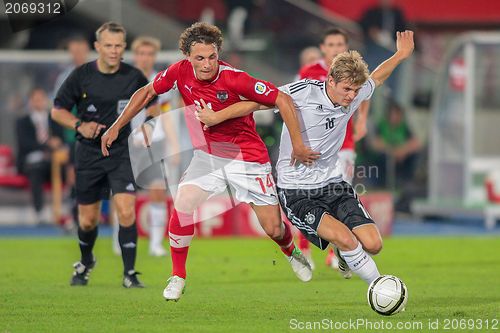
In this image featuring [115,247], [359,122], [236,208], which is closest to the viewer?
[359,122]

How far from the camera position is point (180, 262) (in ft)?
30.0

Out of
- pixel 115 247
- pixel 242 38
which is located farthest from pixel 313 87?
pixel 242 38

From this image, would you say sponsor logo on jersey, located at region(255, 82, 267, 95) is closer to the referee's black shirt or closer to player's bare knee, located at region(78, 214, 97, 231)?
the referee's black shirt

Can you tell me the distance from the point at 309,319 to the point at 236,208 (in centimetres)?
867

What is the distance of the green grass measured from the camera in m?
8.39

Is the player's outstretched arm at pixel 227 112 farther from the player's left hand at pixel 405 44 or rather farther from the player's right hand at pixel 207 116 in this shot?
the player's left hand at pixel 405 44

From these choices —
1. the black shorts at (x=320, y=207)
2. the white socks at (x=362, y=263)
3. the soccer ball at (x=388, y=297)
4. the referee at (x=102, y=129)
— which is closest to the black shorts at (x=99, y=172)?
the referee at (x=102, y=129)

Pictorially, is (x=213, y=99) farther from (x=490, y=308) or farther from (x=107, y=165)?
(x=490, y=308)

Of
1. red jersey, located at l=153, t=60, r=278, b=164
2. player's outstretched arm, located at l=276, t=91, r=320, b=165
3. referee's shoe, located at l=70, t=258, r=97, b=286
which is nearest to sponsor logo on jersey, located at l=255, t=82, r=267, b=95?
red jersey, located at l=153, t=60, r=278, b=164

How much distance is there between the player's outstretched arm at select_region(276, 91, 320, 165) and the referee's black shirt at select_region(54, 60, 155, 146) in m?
2.38

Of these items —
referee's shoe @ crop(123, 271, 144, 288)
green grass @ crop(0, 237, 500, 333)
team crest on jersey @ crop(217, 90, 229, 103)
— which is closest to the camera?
green grass @ crop(0, 237, 500, 333)

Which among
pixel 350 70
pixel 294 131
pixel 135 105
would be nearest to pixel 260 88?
pixel 294 131

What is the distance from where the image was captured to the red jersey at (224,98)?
29.3 feet

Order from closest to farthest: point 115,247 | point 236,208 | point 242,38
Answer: point 115,247, point 236,208, point 242,38
